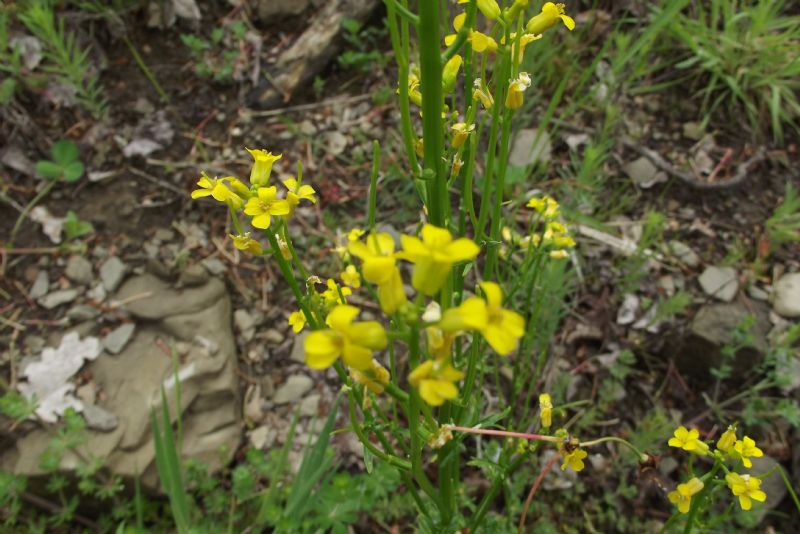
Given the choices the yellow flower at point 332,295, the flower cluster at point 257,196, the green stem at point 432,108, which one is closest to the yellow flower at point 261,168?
the flower cluster at point 257,196

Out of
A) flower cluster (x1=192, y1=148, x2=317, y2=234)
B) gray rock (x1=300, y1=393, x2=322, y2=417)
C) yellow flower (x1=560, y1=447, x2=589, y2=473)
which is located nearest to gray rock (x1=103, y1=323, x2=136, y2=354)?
gray rock (x1=300, y1=393, x2=322, y2=417)

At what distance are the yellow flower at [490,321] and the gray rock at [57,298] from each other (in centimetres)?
248

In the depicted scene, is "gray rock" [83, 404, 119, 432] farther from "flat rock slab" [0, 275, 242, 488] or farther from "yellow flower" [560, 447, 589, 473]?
"yellow flower" [560, 447, 589, 473]

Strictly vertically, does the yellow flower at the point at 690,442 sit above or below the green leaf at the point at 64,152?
below

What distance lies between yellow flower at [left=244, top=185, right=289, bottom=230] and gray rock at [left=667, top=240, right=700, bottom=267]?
2.32 meters

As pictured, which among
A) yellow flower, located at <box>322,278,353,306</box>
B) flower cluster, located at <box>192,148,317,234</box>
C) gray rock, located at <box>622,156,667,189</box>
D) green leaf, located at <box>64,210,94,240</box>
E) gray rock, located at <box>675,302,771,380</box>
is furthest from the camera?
gray rock, located at <box>622,156,667,189</box>

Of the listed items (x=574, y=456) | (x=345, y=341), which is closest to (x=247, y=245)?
(x=345, y=341)

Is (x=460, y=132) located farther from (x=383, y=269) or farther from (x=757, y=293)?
(x=757, y=293)

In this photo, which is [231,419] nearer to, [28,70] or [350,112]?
[350,112]

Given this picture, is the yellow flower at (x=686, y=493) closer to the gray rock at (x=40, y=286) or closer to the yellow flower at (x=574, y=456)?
the yellow flower at (x=574, y=456)

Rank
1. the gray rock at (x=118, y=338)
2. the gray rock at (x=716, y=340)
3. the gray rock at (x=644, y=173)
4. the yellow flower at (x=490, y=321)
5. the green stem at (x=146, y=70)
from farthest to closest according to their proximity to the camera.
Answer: the green stem at (x=146, y=70)
the gray rock at (x=644, y=173)
the gray rock at (x=118, y=338)
the gray rock at (x=716, y=340)
the yellow flower at (x=490, y=321)

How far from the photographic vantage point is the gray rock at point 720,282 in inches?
107

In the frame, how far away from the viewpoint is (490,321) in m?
0.86

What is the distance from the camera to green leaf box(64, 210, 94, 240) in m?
2.88
